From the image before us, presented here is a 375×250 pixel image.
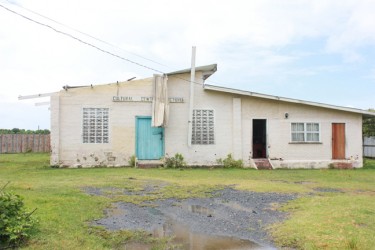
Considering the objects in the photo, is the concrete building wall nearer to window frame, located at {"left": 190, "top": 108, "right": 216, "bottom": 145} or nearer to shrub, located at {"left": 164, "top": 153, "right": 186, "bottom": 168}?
window frame, located at {"left": 190, "top": 108, "right": 216, "bottom": 145}

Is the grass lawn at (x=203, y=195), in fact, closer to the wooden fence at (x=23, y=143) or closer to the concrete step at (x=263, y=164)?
the concrete step at (x=263, y=164)

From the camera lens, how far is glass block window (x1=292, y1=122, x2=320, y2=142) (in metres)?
19.5

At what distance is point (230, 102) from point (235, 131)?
1422 mm

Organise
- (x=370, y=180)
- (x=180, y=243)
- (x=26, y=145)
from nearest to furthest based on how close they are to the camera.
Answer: (x=180, y=243), (x=370, y=180), (x=26, y=145)

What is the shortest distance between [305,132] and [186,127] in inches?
233

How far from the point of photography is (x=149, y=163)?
18.1m

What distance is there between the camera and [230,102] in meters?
19.1

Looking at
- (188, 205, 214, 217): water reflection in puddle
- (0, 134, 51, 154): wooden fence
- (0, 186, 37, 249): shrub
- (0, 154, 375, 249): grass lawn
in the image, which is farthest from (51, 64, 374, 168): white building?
(0, 134, 51, 154): wooden fence

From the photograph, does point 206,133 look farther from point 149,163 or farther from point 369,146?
point 369,146

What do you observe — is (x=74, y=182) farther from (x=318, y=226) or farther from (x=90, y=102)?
(x=318, y=226)

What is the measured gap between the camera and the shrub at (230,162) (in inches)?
735

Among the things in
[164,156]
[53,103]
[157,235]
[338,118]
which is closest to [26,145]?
[53,103]

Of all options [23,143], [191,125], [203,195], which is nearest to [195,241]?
[203,195]

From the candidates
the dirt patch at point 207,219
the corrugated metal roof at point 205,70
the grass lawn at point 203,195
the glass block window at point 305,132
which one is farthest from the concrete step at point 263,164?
the dirt patch at point 207,219
